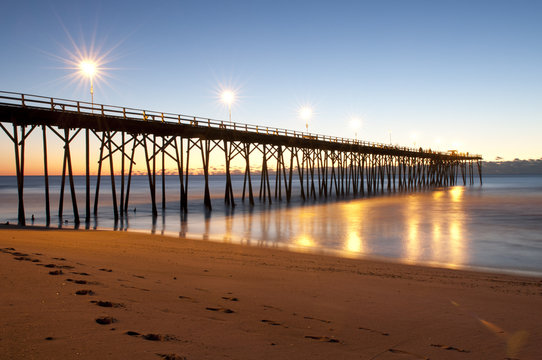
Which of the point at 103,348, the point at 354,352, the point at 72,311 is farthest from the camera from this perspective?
the point at 72,311

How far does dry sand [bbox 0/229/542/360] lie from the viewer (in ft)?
11.0

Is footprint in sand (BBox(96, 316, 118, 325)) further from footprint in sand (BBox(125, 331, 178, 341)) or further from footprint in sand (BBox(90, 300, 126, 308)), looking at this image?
footprint in sand (BBox(90, 300, 126, 308))

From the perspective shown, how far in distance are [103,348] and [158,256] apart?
575 centimetres

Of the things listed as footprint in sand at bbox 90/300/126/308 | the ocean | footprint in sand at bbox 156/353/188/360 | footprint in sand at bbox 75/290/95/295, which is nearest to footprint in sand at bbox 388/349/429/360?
footprint in sand at bbox 156/353/188/360

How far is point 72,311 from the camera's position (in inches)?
153

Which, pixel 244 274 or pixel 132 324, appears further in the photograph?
pixel 244 274

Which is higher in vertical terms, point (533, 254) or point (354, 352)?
point (354, 352)

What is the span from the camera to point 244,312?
4574 millimetres

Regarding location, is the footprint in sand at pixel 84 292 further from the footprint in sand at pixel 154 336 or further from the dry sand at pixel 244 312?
the footprint in sand at pixel 154 336

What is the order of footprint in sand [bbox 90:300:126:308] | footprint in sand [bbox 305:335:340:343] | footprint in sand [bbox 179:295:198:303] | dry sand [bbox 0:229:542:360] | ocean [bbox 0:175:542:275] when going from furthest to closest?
ocean [bbox 0:175:542:275] < footprint in sand [bbox 179:295:198:303] < footprint in sand [bbox 90:300:126:308] < footprint in sand [bbox 305:335:340:343] < dry sand [bbox 0:229:542:360]

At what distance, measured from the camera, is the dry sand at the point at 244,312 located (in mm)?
3350

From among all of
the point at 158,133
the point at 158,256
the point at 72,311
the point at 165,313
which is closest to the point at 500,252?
the point at 158,256

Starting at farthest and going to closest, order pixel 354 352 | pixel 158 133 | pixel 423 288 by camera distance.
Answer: pixel 158 133 < pixel 423 288 < pixel 354 352

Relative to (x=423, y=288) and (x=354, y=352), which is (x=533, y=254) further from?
(x=354, y=352)
